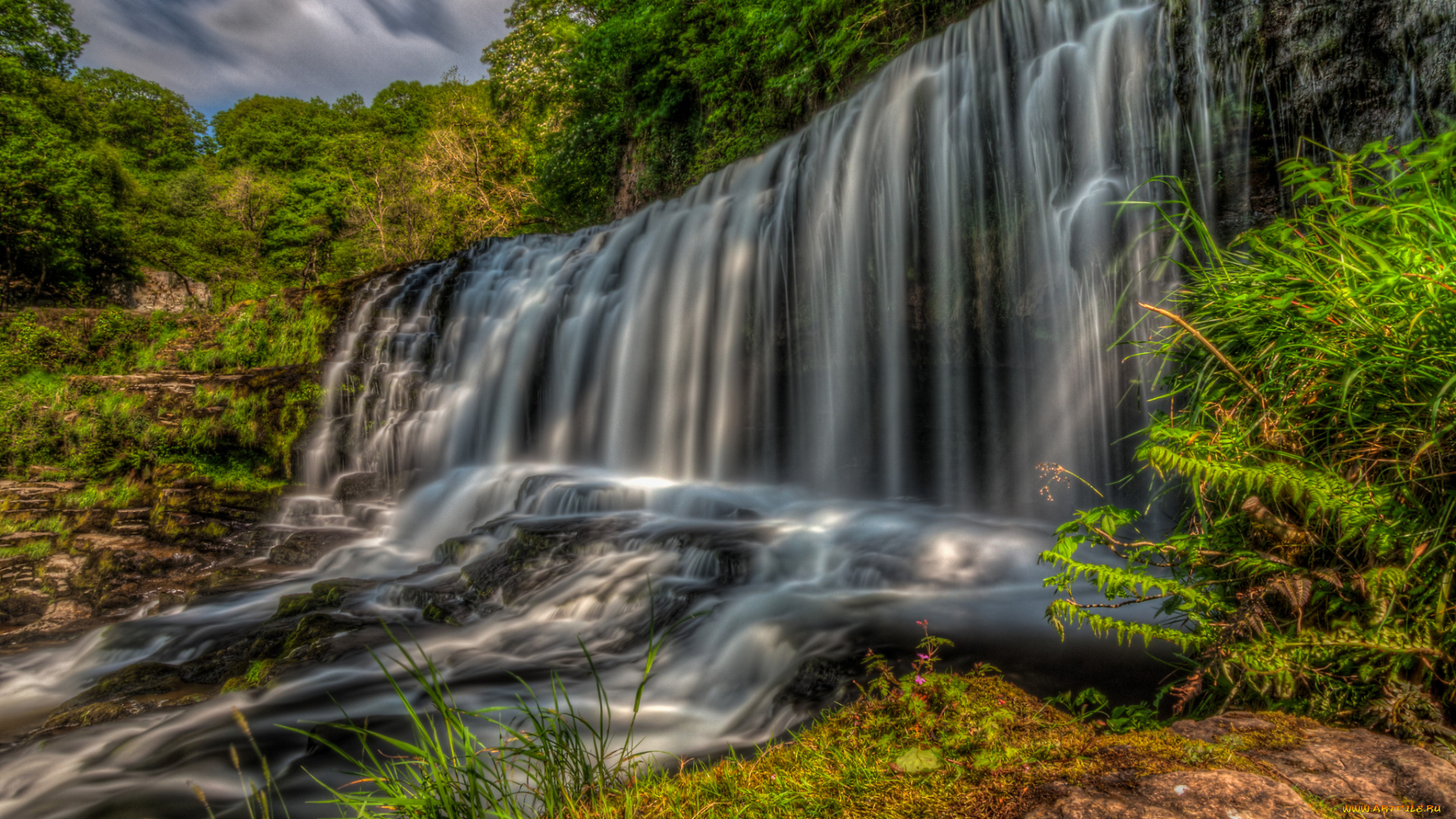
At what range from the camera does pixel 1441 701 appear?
1451mm

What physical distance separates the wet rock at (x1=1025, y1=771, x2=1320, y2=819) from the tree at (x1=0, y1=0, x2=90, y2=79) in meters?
34.1

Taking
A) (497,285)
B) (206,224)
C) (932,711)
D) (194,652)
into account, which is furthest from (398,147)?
(932,711)

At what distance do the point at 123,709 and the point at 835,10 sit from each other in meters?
11.1

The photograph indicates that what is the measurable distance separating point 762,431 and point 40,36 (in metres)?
32.5

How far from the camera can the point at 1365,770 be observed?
1.28 meters

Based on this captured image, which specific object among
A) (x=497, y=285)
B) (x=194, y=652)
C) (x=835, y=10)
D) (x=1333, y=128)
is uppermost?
(x=835, y=10)

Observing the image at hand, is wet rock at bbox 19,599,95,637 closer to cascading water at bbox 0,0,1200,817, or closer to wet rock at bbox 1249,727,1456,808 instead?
cascading water at bbox 0,0,1200,817

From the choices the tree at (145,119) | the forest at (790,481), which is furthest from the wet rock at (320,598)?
the tree at (145,119)

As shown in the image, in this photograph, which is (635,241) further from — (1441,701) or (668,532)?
(1441,701)

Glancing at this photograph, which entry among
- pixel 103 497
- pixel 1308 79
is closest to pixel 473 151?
pixel 103 497

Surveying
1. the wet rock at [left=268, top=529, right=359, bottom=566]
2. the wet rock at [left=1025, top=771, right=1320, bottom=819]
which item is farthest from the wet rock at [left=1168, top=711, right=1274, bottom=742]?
the wet rock at [left=268, top=529, right=359, bottom=566]

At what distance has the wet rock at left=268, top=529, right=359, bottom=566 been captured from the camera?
7.80 metres

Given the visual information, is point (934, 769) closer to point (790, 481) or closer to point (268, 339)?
point (790, 481)

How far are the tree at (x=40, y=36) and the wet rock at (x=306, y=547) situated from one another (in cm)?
2623
